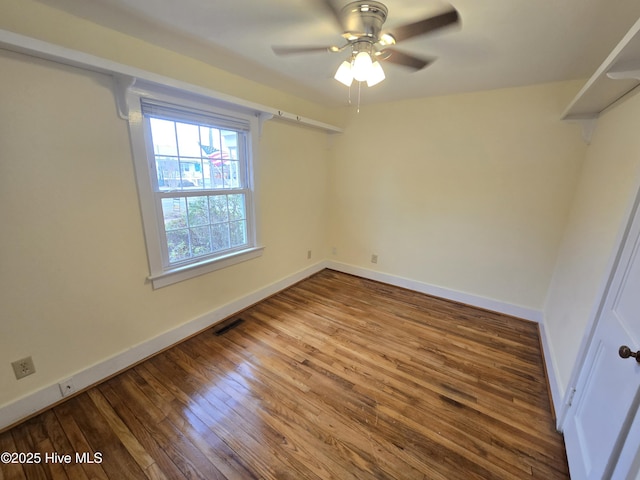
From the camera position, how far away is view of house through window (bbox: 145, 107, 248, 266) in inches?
78.4

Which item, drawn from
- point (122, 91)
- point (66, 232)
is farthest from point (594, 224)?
point (66, 232)

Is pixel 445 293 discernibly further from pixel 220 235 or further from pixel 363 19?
pixel 363 19

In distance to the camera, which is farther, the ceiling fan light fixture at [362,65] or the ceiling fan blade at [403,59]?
the ceiling fan blade at [403,59]

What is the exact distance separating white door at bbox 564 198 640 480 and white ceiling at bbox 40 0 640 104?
1.09 meters

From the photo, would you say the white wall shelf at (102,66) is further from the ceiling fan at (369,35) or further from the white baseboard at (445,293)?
the white baseboard at (445,293)

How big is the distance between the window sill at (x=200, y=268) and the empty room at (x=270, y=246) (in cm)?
2

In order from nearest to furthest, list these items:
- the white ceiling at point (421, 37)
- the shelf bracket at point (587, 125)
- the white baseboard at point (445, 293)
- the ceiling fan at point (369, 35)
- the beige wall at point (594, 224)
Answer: the ceiling fan at point (369, 35) < the white ceiling at point (421, 37) < the beige wall at point (594, 224) < the shelf bracket at point (587, 125) < the white baseboard at point (445, 293)

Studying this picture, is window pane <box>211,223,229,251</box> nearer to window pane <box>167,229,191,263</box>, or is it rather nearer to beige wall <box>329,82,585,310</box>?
window pane <box>167,229,191,263</box>

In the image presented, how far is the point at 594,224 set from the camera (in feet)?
5.58

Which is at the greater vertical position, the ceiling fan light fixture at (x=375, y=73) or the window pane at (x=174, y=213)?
the ceiling fan light fixture at (x=375, y=73)

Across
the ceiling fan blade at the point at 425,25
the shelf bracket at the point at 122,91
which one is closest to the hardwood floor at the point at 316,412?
the shelf bracket at the point at 122,91

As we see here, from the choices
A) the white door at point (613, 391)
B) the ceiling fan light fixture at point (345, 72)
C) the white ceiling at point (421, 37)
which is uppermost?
the white ceiling at point (421, 37)

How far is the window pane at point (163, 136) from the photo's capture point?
1.90 m

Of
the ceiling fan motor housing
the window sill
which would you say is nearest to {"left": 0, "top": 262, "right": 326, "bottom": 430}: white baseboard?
the window sill
